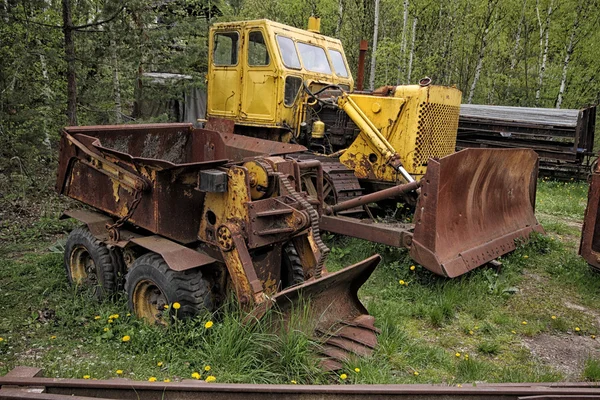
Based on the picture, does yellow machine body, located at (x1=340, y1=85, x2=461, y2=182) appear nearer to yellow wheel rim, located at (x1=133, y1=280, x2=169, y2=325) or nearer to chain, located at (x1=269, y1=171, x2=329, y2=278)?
chain, located at (x1=269, y1=171, x2=329, y2=278)

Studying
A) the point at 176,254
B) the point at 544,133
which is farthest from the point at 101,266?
the point at 544,133

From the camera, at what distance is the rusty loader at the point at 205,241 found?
336 centimetres

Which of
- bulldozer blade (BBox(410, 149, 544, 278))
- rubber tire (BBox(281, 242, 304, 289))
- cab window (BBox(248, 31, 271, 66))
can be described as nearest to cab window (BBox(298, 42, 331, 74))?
cab window (BBox(248, 31, 271, 66))

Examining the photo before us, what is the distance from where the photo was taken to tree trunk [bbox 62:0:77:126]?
6.49m

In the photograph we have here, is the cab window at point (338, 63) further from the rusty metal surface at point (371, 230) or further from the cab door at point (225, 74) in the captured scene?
the rusty metal surface at point (371, 230)

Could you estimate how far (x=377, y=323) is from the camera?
3865mm

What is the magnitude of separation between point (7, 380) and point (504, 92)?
20.8 metres

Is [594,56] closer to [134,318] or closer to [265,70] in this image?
[265,70]

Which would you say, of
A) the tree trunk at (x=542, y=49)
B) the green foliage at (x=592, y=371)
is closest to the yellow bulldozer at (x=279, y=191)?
the green foliage at (x=592, y=371)

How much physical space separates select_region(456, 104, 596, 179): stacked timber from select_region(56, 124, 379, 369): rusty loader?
938cm

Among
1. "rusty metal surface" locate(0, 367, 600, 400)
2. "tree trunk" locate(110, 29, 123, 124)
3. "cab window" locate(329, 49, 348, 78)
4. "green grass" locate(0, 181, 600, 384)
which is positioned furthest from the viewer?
"cab window" locate(329, 49, 348, 78)

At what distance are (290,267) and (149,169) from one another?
1.39 meters

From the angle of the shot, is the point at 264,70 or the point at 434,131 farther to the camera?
the point at 264,70

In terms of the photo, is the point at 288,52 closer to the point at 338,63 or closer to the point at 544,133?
the point at 338,63
